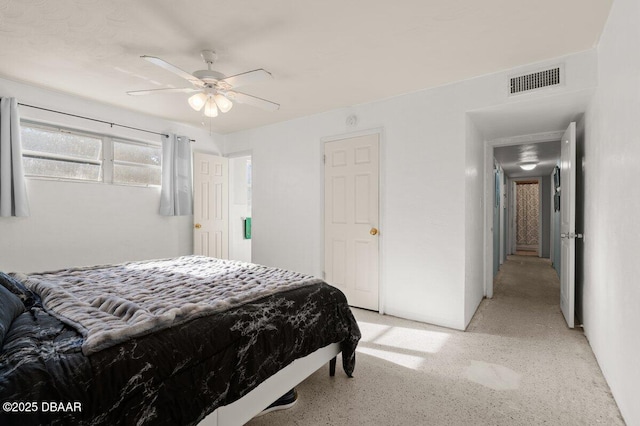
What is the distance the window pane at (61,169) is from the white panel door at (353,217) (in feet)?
9.27

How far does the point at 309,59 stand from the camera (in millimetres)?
2664

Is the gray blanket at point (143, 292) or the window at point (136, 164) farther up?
the window at point (136, 164)

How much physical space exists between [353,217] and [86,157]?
327cm

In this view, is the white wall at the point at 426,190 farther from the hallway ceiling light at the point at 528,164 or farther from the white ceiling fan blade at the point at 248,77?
the hallway ceiling light at the point at 528,164

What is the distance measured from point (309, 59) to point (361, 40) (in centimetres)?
50

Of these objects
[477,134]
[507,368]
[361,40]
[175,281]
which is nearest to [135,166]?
[175,281]

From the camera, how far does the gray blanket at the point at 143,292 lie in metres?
1.34

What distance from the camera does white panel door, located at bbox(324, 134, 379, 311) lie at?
371 cm

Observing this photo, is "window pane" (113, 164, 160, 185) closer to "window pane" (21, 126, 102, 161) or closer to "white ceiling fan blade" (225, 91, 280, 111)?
"window pane" (21, 126, 102, 161)

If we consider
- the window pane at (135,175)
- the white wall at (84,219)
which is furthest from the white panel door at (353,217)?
the window pane at (135,175)

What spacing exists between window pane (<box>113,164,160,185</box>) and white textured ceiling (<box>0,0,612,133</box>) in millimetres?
1067

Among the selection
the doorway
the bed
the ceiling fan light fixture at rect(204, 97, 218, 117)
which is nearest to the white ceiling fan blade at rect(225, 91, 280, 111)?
the ceiling fan light fixture at rect(204, 97, 218, 117)

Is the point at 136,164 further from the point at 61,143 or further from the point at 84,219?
the point at 84,219

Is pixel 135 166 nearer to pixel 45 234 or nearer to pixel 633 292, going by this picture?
pixel 45 234
